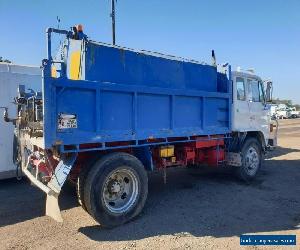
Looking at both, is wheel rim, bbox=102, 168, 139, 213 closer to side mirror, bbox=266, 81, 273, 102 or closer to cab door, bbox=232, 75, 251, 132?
cab door, bbox=232, 75, 251, 132

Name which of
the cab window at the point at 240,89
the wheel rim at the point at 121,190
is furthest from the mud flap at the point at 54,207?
the cab window at the point at 240,89

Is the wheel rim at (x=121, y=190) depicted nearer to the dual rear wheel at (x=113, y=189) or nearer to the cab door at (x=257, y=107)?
the dual rear wheel at (x=113, y=189)

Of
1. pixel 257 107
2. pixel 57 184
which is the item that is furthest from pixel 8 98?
pixel 257 107

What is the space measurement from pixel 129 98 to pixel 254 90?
185 inches

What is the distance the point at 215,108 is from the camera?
7.79 m

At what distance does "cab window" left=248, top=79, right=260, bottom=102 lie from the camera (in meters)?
9.09

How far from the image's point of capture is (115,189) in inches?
226

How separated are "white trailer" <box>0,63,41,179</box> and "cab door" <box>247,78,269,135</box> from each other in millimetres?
5824

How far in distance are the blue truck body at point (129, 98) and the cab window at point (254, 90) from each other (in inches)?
49.4

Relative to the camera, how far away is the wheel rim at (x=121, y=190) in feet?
18.7

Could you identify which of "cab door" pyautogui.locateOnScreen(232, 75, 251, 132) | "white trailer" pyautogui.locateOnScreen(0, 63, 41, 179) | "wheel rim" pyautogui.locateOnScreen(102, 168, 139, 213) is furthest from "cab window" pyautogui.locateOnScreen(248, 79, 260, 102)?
"white trailer" pyautogui.locateOnScreen(0, 63, 41, 179)

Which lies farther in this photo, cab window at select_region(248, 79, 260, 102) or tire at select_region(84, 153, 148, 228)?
cab window at select_region(248, 79, 260, 102)

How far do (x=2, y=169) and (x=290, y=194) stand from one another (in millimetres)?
6791

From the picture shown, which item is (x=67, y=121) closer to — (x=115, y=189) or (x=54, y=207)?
(x=54, y=207)
